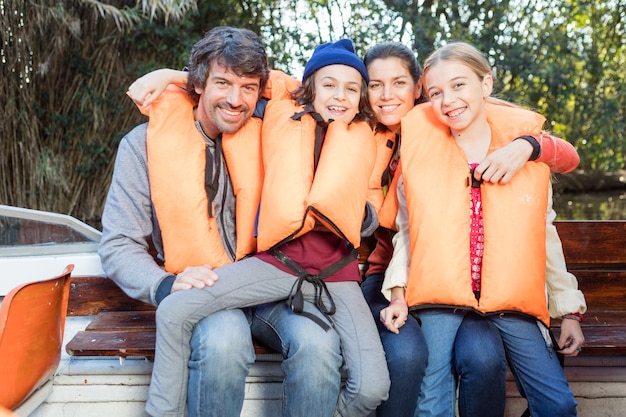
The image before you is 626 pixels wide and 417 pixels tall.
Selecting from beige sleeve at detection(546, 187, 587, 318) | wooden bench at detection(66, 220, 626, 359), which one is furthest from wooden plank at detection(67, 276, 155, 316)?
beige sleeve at detection(546, 187, 587, 318)

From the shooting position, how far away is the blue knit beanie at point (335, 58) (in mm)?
2344

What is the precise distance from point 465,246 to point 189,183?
0.98m

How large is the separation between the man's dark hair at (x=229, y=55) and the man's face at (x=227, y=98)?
2 centimetres

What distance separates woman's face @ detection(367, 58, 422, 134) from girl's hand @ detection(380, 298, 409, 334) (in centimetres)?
75

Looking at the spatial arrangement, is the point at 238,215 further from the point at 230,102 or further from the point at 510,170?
the point at 510,170

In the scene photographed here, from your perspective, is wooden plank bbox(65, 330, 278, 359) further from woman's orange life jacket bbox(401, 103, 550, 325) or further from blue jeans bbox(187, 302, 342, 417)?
woman's orange life jacket bbox(401, 103, 550, 325)

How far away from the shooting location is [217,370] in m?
1.89

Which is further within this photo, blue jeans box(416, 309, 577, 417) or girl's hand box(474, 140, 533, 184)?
girl's hand box(474, 140, 533, 184)

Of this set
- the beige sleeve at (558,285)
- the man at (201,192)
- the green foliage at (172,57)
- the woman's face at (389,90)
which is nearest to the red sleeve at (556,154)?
the beige sleeve at (558,285)

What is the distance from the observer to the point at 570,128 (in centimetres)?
807

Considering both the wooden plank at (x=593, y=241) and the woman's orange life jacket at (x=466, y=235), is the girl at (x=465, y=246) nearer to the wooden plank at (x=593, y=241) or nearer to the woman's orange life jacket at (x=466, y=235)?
the woman's orange life jacket at (x=466, y=235)

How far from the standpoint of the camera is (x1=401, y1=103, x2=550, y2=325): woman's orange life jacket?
2.06 metres

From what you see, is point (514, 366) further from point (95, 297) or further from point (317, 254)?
point (95, 297)

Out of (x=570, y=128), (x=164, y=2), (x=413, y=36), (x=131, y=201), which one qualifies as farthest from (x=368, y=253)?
(x=570, y=128)
